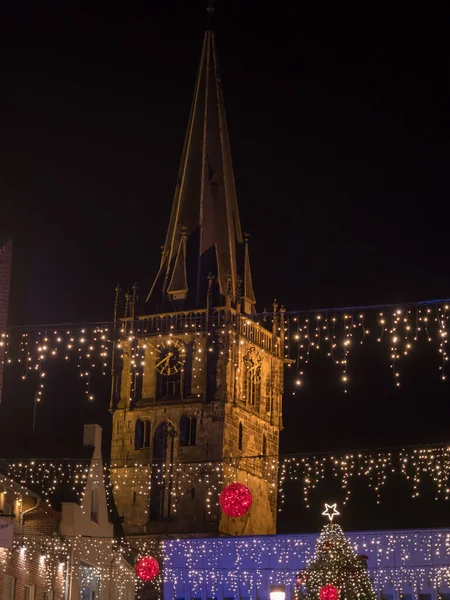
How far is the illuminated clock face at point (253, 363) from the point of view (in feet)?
208

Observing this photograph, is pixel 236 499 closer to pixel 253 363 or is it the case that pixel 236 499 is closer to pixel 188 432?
pixel 188 432

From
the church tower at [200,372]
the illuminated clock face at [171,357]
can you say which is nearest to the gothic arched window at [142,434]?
the church tower at [200,372]

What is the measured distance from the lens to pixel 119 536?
51031mm

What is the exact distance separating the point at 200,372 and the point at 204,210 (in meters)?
7.83

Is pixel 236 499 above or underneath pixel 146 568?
above

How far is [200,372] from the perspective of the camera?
6219cm

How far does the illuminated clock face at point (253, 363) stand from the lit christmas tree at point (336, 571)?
2275cm

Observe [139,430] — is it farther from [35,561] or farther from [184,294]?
[35,561]

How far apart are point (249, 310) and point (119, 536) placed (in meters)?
16.7

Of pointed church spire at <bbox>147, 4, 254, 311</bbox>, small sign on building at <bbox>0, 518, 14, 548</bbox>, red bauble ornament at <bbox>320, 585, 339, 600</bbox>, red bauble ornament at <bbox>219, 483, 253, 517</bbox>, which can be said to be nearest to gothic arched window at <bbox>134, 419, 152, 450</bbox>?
pointed church spire at <bbox>147, 4, 254, 311</bbox>

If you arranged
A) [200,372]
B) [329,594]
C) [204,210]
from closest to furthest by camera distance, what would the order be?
[329,594] → [200,372] → [204,210]

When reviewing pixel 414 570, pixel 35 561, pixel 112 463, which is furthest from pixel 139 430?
pixel 35 561

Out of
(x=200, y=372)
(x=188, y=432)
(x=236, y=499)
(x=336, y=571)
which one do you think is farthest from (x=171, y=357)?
(x=236, y=499)

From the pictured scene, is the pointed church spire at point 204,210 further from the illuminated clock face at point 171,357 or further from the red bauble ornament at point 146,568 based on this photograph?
the red bauble ornament at point 146,568
